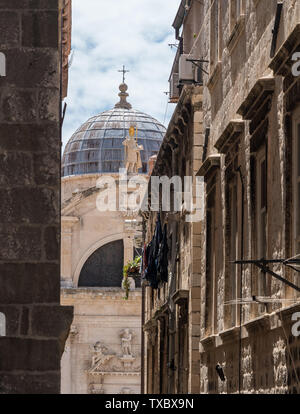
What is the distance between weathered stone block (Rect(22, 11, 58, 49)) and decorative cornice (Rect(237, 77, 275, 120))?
2463mm

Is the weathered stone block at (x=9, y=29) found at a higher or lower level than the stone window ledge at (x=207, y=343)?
higher

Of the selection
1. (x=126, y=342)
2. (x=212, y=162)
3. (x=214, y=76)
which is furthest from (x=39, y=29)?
(x=126, y=342)

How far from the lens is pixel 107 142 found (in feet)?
222

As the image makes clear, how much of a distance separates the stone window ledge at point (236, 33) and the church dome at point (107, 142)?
48924mm

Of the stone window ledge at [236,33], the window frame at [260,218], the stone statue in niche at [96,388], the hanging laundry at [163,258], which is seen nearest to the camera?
the window frame at [260,218]

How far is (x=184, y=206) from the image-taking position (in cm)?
2097

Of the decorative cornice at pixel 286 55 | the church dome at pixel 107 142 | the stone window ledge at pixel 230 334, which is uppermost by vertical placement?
the church dome at pixel 107 142

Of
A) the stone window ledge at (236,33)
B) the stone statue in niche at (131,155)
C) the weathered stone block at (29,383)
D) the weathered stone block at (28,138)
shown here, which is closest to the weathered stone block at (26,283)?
the weathered stone block at (29,383)

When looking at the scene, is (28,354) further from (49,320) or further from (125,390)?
(125,390)

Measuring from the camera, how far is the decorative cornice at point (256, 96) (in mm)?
12523

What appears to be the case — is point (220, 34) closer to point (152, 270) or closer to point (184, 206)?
point (184, 206)

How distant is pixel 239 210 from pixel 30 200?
4466 mm

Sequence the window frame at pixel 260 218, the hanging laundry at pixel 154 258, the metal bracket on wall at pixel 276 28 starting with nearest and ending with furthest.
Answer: the metal bracket on wall at pixel 276 28 < the window frame at pixel 260 218 < the hanging laundry at pixel 154 258

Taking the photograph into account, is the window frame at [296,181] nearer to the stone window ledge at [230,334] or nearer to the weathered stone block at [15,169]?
the weathered stone block at [15,169]
